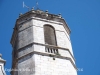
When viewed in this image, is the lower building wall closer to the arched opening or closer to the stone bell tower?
the stone bell tower

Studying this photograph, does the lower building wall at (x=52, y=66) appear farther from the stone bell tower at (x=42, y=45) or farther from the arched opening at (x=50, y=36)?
the arched opening at (x=50, y=36)

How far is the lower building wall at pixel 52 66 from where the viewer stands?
51.1ft

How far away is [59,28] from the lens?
19422mm

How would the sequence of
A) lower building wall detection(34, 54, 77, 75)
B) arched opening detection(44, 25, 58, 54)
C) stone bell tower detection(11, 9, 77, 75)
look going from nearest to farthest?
lower building wall detection(34, 54, 77, 75)
stone bell tower detection(11, 9, 77, 75)
arched opening detection(44, 25, 58, 54)

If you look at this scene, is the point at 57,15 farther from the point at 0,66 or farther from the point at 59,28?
the point at 0,66

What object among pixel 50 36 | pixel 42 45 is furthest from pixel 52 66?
pixel 50 36

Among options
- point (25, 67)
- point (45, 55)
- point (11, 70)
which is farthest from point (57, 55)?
point (11, 70)

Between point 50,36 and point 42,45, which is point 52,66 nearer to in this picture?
point 42,45

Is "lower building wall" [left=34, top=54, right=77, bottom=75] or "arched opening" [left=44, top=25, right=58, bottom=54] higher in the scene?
"arched opening" [left=44, top=25, right=58, bottom=54]

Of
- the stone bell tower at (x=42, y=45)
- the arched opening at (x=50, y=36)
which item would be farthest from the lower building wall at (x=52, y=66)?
the arched opening at (x=50, y=36)

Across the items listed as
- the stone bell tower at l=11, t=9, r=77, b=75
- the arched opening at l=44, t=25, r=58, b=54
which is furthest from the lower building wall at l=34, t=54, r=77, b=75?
the arched opening at l=44, t=25, r=58, b=54

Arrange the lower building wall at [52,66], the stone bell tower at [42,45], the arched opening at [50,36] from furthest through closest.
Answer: the arched opening at [50,36]
the stone bell tower at [42,45]
the lower building wall at [52,66]

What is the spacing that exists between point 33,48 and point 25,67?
1.52 metres

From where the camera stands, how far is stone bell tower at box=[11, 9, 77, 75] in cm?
1597
